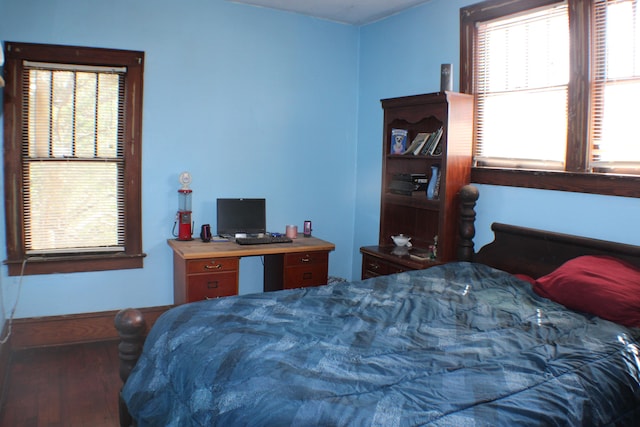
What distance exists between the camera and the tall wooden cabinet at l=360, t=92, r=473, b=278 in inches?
139

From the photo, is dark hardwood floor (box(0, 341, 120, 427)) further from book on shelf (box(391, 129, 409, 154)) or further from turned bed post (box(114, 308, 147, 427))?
book on shelf (box(391, 129, 409, 154))

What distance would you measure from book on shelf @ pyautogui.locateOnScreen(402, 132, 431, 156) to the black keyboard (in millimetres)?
1164

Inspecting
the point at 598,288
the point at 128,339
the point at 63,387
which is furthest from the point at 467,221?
the point at 63,387

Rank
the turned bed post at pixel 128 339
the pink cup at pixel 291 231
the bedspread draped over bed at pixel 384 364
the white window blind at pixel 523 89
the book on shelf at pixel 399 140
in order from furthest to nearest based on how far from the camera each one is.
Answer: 1. the pink cup at pixel 291 231
2. the book on shelf at pixel 399 140
3. the white window blind at pixel 523 89
4. the turned bed post at pixel 128 339
5. the bedspread draped over bed at pixel 384 364

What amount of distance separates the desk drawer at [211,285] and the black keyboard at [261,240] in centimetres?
28

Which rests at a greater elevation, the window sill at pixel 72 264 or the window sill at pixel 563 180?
the window sill at pixel 563 180

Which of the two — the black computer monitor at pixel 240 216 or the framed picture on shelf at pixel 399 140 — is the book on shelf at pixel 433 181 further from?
the black computer monitor at pixel 240 216

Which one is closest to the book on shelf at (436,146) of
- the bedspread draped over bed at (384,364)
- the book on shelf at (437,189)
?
the book on shelf at (437,189)

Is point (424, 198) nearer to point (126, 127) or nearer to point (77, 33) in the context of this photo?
point (126, 127)

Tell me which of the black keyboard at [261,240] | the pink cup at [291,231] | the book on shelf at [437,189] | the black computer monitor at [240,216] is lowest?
the black keyboard at [261,240]

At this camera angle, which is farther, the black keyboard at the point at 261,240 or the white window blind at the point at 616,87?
the black keyboard at the point at 261,240

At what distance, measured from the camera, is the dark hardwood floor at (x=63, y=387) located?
286cm

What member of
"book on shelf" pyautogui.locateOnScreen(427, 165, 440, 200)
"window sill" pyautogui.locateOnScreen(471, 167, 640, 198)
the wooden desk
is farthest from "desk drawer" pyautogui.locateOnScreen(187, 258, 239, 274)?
"window sill" pyautogui.locateOnScreen(471, 167, 640, 198)

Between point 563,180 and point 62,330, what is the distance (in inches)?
141
